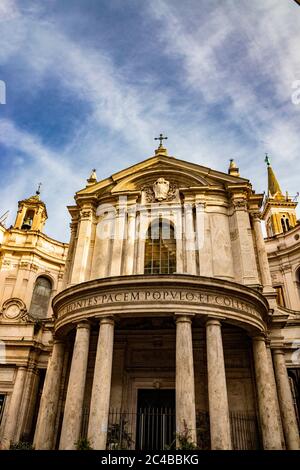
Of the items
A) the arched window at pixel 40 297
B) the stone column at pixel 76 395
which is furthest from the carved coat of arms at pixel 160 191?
the arched window at pixel 40 297

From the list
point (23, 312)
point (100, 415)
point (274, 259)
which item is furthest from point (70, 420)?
point (274, 259)

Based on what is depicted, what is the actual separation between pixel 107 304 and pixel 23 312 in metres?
9.04

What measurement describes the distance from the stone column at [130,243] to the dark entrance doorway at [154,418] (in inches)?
211

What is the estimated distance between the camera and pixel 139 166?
21172mm

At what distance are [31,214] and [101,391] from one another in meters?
26.2

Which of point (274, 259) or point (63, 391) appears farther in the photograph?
point (274, 259)

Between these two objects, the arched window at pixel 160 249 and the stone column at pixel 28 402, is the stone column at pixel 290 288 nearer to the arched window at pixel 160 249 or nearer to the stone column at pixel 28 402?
the arched window at pixel 160 249

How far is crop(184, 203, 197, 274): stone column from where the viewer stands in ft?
57.4

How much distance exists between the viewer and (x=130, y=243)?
1878 centimetres

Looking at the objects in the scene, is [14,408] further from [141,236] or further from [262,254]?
[262,254]

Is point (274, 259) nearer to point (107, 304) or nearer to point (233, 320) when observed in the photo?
point (233, 320)

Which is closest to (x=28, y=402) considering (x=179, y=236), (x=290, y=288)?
(x=179, y=236)

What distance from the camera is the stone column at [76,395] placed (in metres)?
12.1

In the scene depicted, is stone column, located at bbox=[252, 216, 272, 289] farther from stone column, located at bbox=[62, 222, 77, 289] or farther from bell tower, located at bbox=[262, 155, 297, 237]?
bell tower, located at bbox=[262, 155, 297, 237]
